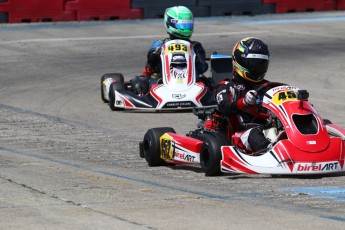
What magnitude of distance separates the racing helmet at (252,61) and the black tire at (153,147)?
846mm

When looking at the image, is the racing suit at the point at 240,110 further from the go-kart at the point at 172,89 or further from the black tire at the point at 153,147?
the go-kart at the point at 172,89

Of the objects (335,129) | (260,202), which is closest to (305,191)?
(260,202)

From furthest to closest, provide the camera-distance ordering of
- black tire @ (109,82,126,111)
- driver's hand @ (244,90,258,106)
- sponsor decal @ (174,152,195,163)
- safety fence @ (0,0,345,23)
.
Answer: safety fence @ (0,0,345,23)
black tire @ (109,82,126,111)
sponsor decal @ (174,152,195,163)
driver's hand @ (244,90,258,106)

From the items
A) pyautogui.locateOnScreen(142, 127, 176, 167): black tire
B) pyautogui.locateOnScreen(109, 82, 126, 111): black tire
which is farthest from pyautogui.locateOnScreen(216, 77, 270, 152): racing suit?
pyautogui.locateOnScreen(109, 82, 126, 111): black tire

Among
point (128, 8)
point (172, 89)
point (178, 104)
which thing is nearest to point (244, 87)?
point (178, 104)

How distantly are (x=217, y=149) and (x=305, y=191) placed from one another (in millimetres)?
1008

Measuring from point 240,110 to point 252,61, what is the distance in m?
0.45

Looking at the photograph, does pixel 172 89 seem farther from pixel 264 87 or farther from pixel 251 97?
pixel 251 97

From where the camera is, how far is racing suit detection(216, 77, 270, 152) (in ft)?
29.4

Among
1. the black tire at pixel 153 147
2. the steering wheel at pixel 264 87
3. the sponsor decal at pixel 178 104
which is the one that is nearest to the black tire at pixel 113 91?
the sponsor decal at pixel 178 104

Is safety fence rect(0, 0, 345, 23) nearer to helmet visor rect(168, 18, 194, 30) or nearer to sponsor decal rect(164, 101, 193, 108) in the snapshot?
helmet visor rect(168, 18, 194, 30)

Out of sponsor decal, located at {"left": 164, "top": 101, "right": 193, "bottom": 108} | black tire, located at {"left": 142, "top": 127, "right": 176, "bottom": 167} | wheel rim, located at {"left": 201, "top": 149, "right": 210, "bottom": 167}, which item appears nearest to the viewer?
wheel rim, located at {"left": 201, "top": 149, "right": 210, "bottom": 167}

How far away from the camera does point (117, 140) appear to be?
11117 mm

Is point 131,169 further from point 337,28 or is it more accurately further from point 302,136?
point 337,28
